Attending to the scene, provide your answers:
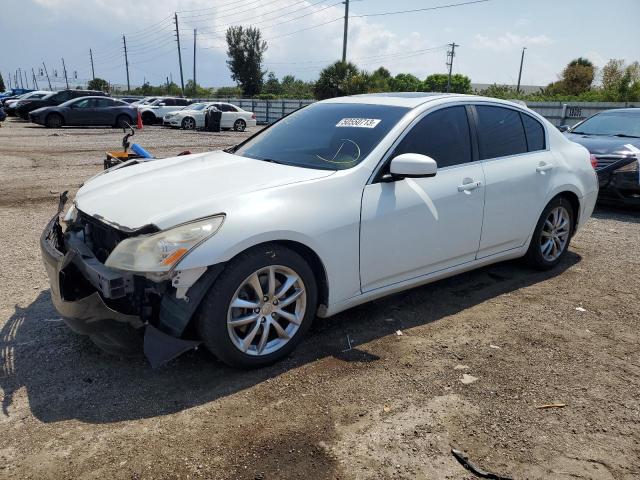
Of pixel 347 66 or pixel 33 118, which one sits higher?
pixel 347 66

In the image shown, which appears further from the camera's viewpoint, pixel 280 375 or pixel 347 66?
pixel 347 66

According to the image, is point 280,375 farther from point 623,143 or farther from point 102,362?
point 623,143

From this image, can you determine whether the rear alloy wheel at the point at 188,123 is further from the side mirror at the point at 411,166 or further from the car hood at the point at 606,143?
the side mirror at the point at 411,166

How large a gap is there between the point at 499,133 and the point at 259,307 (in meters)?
2.68

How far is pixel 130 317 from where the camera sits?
2.87 metres

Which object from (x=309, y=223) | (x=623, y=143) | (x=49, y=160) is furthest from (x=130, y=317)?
(x=49, y=160)

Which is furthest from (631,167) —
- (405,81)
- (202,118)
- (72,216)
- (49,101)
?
(405,81)

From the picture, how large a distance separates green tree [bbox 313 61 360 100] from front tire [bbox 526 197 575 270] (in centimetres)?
3235

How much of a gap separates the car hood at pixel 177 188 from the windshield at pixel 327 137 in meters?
0.17

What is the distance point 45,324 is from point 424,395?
266 centimetres

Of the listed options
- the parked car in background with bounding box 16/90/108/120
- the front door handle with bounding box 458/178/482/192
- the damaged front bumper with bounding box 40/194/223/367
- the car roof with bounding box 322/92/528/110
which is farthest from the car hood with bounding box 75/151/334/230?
the parked car in background with bounding box 16/90/108/120

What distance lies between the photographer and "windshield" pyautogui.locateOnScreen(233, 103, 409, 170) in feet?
12.1

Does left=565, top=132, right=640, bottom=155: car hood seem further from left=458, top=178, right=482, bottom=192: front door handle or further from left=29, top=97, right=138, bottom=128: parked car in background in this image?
left=29, top=97, right=138, bottom=128: parked car in background

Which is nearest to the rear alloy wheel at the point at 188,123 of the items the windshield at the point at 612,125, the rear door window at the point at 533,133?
the windshield at the point at 612,125
